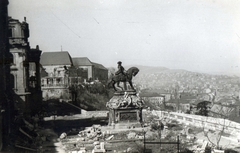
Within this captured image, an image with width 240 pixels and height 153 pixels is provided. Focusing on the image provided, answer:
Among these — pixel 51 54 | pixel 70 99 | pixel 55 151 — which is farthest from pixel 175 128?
pixel 51 54

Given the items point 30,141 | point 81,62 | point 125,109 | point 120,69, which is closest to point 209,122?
point 125,109

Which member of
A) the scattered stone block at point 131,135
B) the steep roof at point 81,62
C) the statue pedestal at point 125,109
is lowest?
the scattered stone block at point 131,135

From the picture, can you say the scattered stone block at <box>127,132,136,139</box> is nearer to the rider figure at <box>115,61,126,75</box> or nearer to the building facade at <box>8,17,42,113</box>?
the rider figure at <box>115,61,126,75</box>

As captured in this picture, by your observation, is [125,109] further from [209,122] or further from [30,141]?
[30,141]

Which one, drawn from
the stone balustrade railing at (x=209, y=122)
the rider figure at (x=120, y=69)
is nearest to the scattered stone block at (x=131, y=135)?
the stone balustrade railing at (x=209, y=122)

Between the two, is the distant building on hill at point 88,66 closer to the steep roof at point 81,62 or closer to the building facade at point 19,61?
the steep roof at point 81,62

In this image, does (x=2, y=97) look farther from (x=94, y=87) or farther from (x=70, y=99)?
(x=94, y=87)

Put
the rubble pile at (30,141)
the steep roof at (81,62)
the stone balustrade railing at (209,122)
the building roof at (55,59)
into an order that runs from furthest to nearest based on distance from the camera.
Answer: the steep roof at (81,62) < the building roof at (55,59) < the stone balustrade railing at (209,122) < the rubble pile at (30,141)
